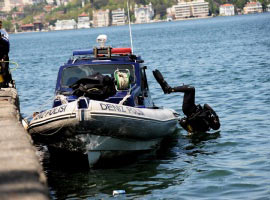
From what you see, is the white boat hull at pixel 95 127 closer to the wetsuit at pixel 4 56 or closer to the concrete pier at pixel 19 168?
the concrete pier at pixel 19 168

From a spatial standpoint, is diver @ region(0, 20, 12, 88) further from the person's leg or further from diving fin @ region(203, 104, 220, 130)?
diving fin @ region(203, 104, 220, 130)

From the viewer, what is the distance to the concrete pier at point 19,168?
7008 mm

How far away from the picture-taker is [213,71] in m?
33.2

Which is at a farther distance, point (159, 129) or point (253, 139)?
point (253, 139)

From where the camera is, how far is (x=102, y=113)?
36.0 feet

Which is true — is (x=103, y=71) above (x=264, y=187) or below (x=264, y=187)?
above

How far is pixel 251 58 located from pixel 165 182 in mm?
29625

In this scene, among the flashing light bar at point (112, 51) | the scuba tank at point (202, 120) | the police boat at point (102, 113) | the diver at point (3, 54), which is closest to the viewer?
the police boat at point (102, 113)

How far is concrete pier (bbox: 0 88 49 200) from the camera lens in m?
7.01

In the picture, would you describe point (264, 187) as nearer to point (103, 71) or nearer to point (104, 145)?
point (104, 145)

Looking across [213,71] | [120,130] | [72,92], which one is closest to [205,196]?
[120,130]

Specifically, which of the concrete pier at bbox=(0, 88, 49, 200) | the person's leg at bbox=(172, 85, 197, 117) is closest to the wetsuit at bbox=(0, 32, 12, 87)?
the person's leg at bbox=(172, 85, 197, 117)

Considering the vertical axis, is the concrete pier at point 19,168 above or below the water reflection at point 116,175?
above

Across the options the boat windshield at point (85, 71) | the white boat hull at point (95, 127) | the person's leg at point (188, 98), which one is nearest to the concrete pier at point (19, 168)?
the white boat hull at point (95, 127)
